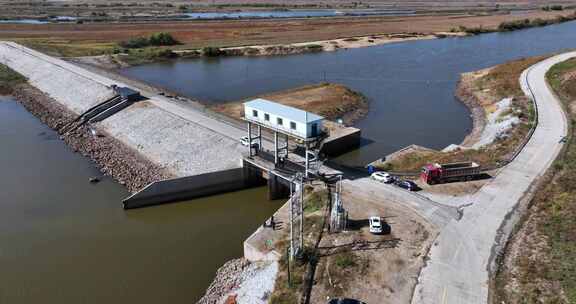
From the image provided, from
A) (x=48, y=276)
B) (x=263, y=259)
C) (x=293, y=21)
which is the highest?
(x=293, y=21)

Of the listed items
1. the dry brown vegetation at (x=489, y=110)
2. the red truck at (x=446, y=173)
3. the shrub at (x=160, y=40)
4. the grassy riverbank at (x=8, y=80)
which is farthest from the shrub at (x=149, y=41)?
the red truck at (x=446, y=173)

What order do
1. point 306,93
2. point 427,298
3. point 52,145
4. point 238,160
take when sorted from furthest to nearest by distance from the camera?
point 306,93 < point 52,145 < point 238,160 < point 427,298

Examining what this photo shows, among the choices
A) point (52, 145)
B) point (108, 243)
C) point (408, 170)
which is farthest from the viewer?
point (52, 145)

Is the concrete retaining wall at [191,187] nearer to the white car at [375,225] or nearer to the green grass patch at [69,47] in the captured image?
the white car at [375,225]

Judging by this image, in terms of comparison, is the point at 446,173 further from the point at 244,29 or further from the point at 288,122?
the point at 244,29

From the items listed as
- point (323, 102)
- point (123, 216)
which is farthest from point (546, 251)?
point (323, 102)

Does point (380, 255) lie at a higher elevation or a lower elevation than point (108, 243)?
higher

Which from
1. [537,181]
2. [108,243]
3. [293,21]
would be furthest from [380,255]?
[293,21]

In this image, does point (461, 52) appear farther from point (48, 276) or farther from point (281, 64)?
point (48, 276)
